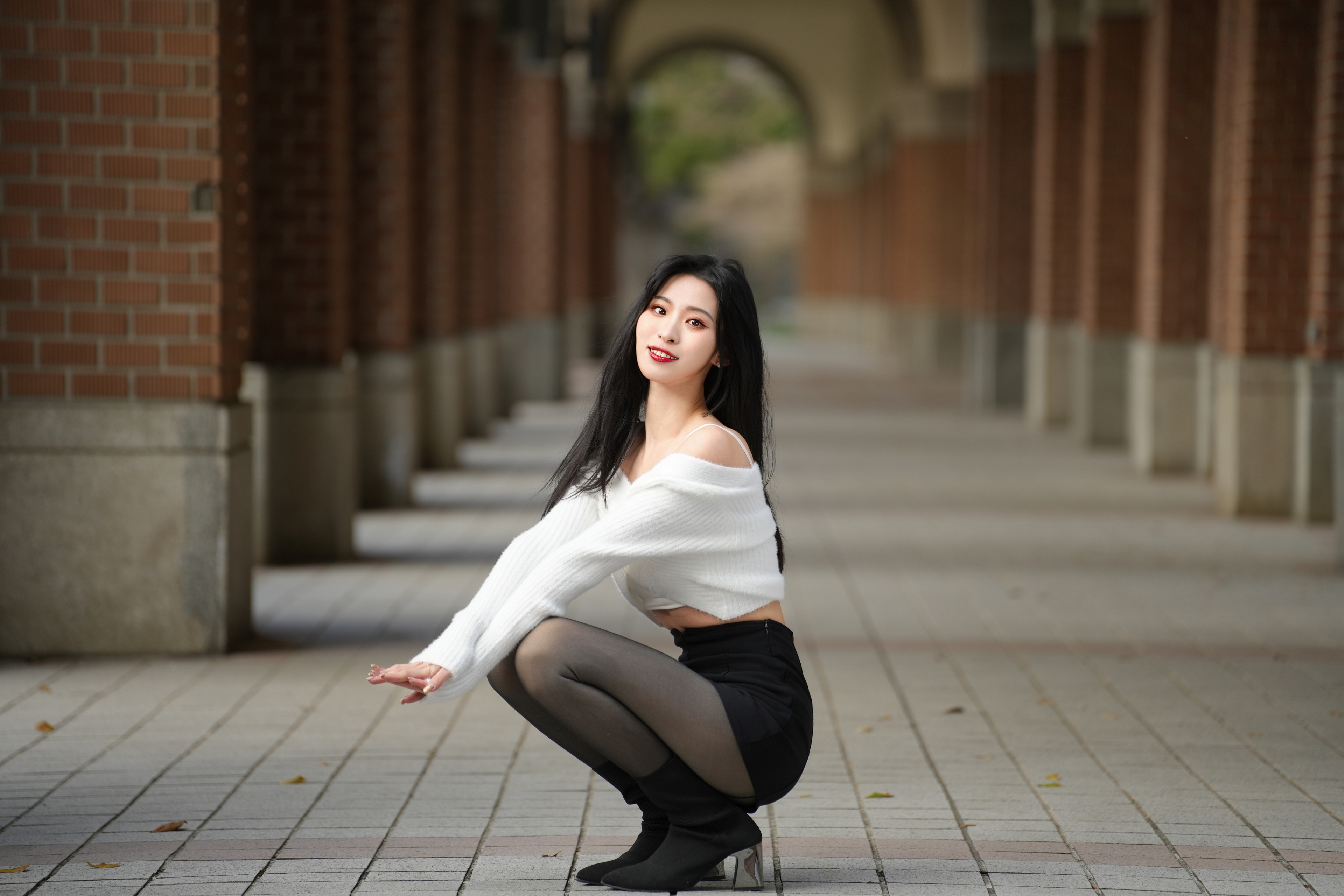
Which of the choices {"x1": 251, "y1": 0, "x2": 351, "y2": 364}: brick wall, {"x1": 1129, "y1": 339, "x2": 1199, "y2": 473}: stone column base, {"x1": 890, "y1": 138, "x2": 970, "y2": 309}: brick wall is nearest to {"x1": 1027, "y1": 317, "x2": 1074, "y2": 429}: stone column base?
{"x1": 1129, "y1": 339, "x2": 1199, "y2": 473}: stone column base

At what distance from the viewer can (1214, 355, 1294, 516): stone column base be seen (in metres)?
11.1

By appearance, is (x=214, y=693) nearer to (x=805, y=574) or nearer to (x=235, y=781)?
(x=235, y=781)

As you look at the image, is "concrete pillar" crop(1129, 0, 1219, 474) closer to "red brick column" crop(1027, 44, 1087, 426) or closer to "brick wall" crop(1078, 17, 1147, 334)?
"brick wall" crop(1078, 17, 1147, 334)

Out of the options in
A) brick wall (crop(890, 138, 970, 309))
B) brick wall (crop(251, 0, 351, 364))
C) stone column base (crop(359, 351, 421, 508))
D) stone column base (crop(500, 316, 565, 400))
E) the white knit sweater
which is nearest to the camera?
the white knit sweater

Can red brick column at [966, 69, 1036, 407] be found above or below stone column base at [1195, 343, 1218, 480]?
above

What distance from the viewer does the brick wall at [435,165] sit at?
44.7ft

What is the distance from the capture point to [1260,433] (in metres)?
11.2

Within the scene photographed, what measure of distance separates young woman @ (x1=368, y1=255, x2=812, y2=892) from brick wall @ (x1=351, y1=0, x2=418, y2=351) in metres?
7.38

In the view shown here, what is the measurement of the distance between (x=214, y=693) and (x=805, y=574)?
3.71 metres

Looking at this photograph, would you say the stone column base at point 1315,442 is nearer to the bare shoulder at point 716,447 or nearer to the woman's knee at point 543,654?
the bare shoulder at point 716,447

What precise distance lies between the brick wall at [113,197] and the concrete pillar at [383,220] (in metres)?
4.39

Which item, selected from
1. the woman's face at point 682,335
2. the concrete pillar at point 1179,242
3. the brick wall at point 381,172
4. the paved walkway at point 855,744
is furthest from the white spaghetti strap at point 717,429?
the concrete pillar at point 1179,242

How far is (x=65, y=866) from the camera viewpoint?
4258 mm

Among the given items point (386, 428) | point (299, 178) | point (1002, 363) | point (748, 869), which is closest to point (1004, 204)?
point (1002, 363)
